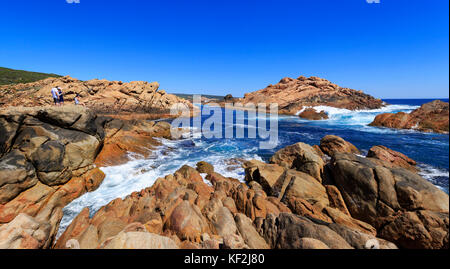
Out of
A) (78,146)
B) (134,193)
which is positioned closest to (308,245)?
(134,193)

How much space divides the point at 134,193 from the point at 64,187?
159 inches

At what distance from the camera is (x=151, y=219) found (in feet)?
19.6

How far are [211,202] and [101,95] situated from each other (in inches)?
1796

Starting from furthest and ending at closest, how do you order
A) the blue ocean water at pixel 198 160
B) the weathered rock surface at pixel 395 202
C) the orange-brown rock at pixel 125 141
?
1. the orange-brown rock at pixel 125 141
2. the blue ocean water at pixel 198 160
3. the weathered rock surface at pixel 395 202

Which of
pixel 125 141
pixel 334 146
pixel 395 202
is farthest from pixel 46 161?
pixel 334 146

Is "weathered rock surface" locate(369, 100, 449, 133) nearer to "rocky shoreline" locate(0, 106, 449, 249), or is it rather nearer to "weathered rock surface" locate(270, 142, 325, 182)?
"rocky shoreline" locate(0, 106, 449, 249)

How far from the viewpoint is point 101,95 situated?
131ft

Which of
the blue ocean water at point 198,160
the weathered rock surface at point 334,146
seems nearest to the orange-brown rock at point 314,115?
the blue ocean water at point 198,160

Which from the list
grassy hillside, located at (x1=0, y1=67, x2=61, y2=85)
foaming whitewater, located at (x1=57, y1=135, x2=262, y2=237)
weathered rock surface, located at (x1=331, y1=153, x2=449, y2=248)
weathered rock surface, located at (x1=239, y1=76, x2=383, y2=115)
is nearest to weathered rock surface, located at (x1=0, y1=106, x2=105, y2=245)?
foaming whitewater, located at (x1=57, y1=135, x2=262, y2=237)

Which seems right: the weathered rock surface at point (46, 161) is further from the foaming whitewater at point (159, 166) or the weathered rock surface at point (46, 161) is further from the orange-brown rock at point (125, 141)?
the orange-brown rock at point (125, 141)

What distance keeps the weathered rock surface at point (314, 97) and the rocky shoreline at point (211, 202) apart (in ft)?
171

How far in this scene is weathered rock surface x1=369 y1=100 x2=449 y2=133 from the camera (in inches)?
803

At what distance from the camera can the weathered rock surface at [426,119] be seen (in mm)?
20406
